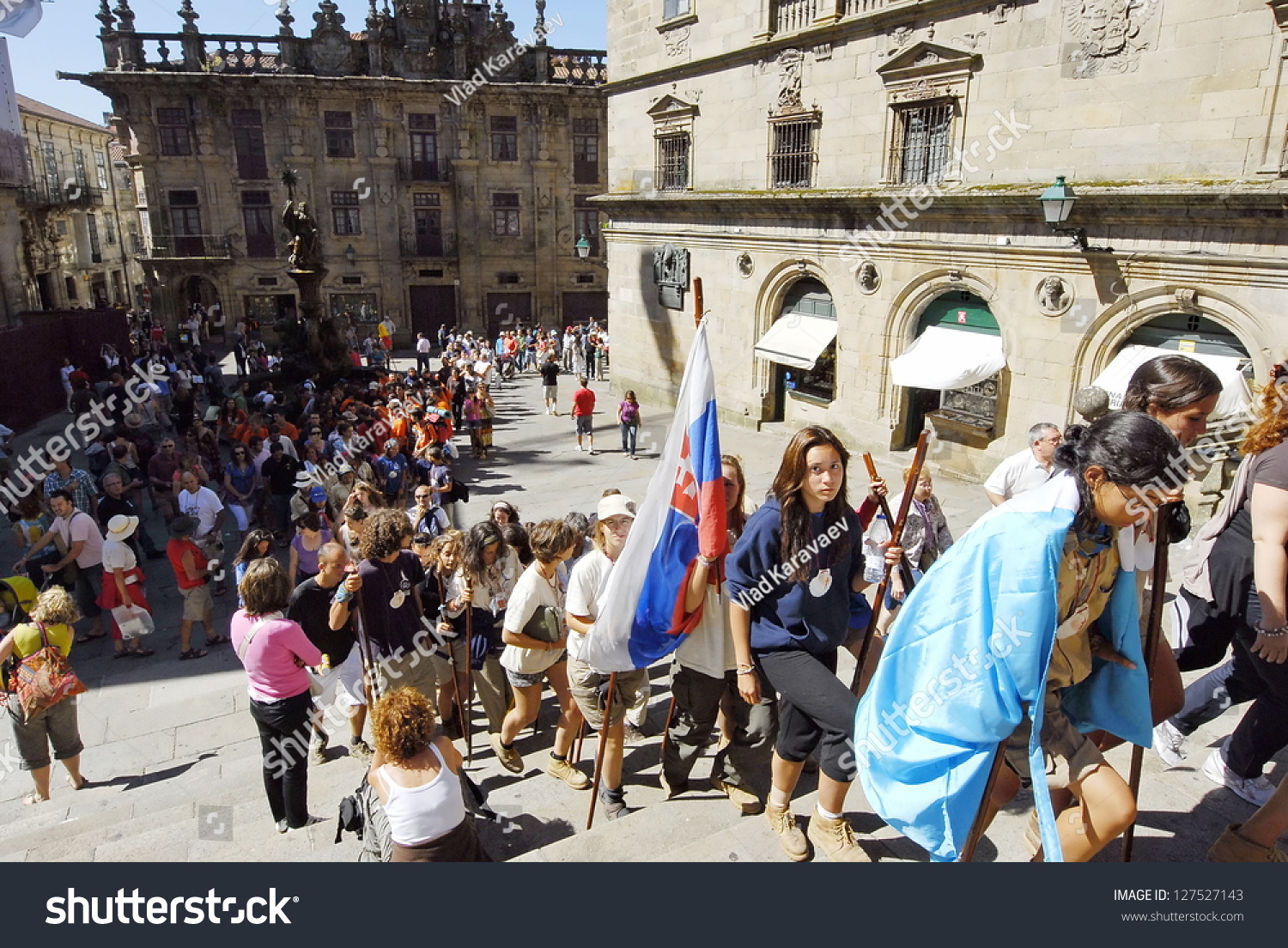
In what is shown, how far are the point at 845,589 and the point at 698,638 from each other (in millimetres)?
823

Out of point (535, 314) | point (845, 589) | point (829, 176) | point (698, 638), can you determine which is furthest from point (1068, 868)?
point (535, 314)

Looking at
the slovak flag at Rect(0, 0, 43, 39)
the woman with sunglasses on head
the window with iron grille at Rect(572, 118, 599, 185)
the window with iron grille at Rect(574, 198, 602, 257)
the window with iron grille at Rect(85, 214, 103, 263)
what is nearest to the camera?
the woman with sunglasses on head

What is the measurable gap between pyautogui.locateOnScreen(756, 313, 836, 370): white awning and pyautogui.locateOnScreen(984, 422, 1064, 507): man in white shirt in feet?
32.4

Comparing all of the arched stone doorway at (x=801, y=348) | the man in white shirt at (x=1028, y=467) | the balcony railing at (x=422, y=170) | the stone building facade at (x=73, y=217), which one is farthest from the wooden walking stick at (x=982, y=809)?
the balcony railing at (x=422, y=170)

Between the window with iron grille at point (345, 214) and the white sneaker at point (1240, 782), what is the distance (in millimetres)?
34887

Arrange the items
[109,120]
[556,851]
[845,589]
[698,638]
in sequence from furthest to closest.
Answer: [109,120], [698,638], [845,589], [556,851]

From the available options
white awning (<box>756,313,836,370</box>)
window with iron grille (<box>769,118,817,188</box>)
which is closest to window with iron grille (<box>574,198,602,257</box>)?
window with iron grille (<box>769,118,817,188</box>)

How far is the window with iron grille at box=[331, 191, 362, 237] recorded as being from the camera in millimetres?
33312

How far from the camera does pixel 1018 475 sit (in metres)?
5.69

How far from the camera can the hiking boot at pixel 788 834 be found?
361 cm

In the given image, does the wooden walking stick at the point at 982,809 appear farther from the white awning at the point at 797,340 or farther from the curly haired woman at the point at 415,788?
the white awning at the point at 797,340

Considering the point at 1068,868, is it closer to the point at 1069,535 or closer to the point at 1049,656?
the point at 1049,656

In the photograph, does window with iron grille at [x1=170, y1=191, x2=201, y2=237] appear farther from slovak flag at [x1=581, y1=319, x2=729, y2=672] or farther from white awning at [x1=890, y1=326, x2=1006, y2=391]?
slovak flag at [x1=581, y1=319, x2=729, y2=672]

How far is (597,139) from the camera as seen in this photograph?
3491 cm
